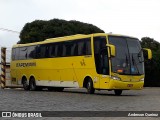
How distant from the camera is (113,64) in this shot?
2552cm

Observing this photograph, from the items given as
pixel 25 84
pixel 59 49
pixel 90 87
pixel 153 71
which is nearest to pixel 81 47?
pixel 90 87

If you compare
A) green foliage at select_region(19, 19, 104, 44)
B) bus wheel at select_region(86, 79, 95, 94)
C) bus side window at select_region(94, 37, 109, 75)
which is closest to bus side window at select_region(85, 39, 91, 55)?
bus side window at select_region(94, 37, 109, 75)

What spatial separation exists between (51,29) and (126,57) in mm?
33493

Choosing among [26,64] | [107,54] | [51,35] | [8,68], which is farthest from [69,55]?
[51,35]

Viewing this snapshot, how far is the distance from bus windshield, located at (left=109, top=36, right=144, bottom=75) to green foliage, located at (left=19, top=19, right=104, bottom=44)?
3088cm

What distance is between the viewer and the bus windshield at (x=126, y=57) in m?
25.7

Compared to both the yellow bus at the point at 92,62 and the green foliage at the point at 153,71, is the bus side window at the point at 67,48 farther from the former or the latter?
the green foliage at the point at 153,71

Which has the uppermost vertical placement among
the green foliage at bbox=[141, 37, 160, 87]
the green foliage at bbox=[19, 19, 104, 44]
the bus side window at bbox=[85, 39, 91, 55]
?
the green foliage at bbox=[19, 19, 104, 44]

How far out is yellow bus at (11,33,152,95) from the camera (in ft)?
84.1

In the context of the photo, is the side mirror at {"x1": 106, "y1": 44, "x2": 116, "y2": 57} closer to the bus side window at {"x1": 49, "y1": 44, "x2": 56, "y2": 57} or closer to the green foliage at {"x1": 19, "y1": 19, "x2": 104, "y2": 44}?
the bus side window at {"x1": 49, "y1": 44, "x2": 56, "y2": 57}

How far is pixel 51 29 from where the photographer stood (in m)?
58.7

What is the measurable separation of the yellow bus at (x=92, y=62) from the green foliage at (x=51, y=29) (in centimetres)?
2456

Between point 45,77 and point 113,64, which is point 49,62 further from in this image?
point 113,64

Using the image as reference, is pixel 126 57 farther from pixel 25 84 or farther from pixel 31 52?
pixel 25 84
